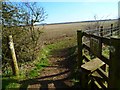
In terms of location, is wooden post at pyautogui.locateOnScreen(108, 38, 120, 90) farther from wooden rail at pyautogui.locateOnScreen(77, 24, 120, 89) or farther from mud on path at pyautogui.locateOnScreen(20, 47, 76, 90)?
mud on path at pyautogui.locateOnScreen(20, 47, 76, 90)

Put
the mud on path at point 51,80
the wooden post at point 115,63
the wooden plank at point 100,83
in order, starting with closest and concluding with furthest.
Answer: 1. the wooden post at point 115,63
2. the wooden plank at point 100,83
3. the mud on path at point 51,80

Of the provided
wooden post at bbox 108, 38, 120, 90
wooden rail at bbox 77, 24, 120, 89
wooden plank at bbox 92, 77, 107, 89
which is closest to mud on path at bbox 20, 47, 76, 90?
wooden rail at bbox 77, 24, 120, 89

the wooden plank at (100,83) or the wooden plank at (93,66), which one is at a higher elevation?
the wooden plank at (93,66)

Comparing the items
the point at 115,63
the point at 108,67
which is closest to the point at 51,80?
the point at 108,67

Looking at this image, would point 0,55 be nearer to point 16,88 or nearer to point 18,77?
point 18,77

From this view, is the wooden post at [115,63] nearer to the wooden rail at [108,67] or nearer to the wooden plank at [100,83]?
the wooden rail at [108,67]

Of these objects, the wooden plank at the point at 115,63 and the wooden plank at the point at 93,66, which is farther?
the wooden plank at the point at 93,66

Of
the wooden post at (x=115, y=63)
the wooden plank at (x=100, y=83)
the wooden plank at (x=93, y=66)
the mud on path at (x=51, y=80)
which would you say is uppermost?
the wooden post at (x=115, y=63)

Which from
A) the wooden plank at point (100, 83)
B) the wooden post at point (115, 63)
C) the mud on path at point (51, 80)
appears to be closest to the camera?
the wooden post at point (115, 63)

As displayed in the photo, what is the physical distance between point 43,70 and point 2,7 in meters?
3.47

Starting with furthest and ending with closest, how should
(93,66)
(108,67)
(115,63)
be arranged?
1. (93,66)
2. (108,67)
3. (115,63)

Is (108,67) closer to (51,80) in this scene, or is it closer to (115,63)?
Result: (115,63)

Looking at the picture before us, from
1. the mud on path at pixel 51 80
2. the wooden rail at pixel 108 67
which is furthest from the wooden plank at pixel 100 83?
the mud on path at pixel 51 80

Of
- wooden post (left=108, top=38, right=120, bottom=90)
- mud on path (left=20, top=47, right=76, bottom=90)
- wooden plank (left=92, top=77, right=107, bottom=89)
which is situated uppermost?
wooden post (left=108, top=38, right=120, bottom=90)
